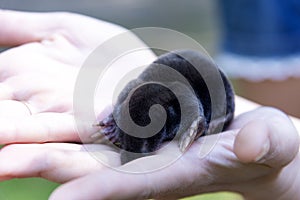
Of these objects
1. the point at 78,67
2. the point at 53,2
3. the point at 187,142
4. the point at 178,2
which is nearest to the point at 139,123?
the point at 187,142

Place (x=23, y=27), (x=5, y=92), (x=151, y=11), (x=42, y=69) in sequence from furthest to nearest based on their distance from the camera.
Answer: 1. (x=151, y=11)
2. (x=23, y=27)
3. (x=42, y=69)
4. (x=5, y=92)

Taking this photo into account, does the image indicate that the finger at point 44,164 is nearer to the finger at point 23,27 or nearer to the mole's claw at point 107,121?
the mole's claw at point 107,121

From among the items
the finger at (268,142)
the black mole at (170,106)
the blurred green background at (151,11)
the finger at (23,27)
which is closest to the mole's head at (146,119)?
the black mole at (170,106)

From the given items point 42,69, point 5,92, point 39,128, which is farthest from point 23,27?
point 39,128

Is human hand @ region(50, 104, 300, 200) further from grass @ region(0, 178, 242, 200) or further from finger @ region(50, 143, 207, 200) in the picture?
grass @ region(0, 178, 242, 200)

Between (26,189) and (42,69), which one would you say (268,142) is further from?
(26,189)

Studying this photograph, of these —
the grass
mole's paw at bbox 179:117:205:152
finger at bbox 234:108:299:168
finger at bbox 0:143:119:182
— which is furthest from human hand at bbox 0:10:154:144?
the grass
